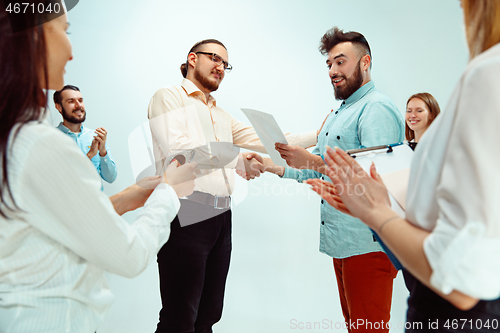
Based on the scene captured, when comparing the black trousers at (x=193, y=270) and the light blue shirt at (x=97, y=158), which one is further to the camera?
the light blue shirt at (x=97, y=158)

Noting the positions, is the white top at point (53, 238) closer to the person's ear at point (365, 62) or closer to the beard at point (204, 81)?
the beard at point (204, 81)

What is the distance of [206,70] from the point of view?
1.95 m

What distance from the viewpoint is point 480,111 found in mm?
458

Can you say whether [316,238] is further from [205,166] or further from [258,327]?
[205,166]

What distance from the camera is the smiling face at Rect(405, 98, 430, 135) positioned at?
2568 mm

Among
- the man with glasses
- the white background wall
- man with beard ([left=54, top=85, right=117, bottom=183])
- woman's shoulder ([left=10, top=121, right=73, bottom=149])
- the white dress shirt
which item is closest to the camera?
woman's shoulder ([left=10, top=121, right=73, bottom=149])

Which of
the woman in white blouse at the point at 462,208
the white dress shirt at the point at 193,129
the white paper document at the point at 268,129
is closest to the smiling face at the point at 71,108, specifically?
the white dress shirt at the point at 193,129

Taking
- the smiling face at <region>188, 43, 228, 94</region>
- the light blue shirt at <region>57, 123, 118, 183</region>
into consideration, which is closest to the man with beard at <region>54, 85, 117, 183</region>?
the light blue shirt at <region>57, 123, 118, 183</region>

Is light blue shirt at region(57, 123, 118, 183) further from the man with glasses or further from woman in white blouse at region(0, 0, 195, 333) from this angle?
woman in white blouse at region(0, 0, 195, 333)

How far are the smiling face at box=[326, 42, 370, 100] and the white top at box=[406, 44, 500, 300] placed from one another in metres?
1.28

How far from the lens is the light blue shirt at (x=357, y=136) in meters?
1.50

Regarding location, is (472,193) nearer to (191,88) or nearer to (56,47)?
(56,47)

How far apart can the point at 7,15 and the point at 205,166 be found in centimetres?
118

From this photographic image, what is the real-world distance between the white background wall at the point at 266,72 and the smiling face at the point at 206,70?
31.5 inches
